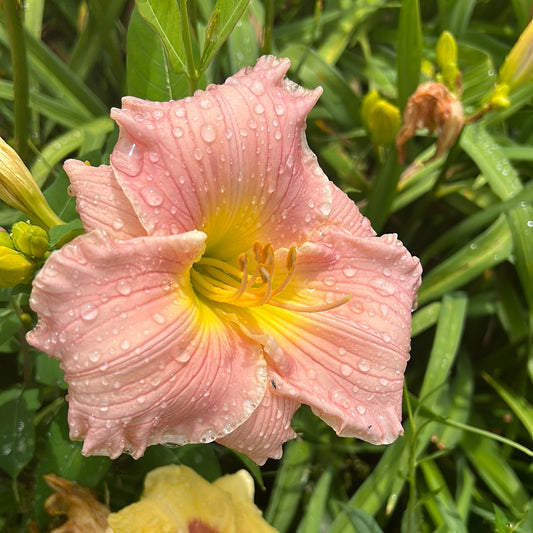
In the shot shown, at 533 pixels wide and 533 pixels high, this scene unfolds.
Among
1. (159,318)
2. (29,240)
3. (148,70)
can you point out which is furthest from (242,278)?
(148,70)

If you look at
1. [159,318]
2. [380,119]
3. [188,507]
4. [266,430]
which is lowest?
[188,507]

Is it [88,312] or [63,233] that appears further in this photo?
[63,233]

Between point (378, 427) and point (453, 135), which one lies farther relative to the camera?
point (453, 135)

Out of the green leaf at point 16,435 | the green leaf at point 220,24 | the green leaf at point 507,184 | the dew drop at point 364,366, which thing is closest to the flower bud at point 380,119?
the green leaf at point 507,184

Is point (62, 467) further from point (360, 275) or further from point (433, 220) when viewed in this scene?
point (433, 220)

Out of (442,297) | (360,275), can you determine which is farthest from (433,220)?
(360,275)

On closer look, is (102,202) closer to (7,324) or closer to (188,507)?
(7,324)

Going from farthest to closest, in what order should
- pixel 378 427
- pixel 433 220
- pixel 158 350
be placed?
pixel 433 220 < pixel 378 427 < pixel 158 350

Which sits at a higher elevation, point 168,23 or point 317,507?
point 168,23
